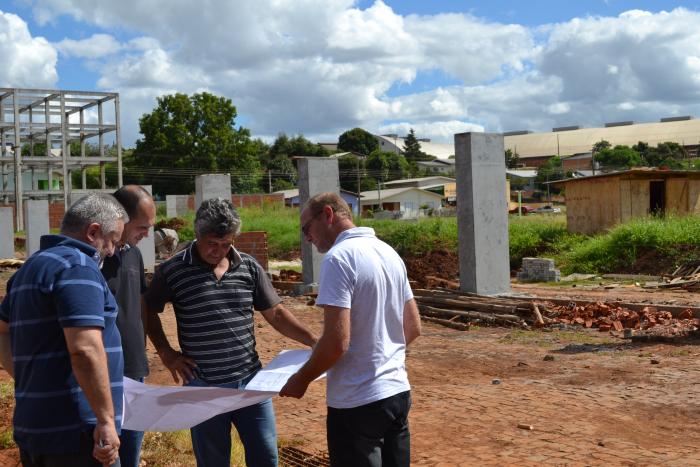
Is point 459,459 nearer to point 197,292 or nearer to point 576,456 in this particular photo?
point 576,456

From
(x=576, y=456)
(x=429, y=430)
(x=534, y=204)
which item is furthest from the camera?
(x=534, y=204)

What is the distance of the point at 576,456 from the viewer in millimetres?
5430

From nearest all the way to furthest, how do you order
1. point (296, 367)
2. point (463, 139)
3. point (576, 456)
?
point (296, 367) → point (576, 456) → point (463, 139)

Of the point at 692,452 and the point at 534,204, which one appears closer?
the point at 692,452

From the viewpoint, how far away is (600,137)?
114250 millimetres

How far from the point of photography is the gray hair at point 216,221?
3.83 metres

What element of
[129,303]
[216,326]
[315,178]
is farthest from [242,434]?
[315,178]

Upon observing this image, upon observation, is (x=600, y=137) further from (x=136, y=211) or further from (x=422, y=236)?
(x=136, y=211)

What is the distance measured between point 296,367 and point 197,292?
0.64 meters

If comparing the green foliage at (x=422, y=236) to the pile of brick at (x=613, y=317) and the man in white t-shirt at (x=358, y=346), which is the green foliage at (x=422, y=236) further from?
the man in white t-shirt at (x=358, y=346)

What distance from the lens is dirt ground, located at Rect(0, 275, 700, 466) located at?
564 centimetres

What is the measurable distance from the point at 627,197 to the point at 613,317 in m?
13.6

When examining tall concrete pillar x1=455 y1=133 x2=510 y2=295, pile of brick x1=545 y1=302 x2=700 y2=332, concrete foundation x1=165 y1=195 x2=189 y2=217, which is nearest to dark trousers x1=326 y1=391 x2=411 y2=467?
pile of brick x1=545 y1=302 x2=700 y2=332

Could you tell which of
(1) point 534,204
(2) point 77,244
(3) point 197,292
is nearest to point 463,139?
(3) point 197,292
